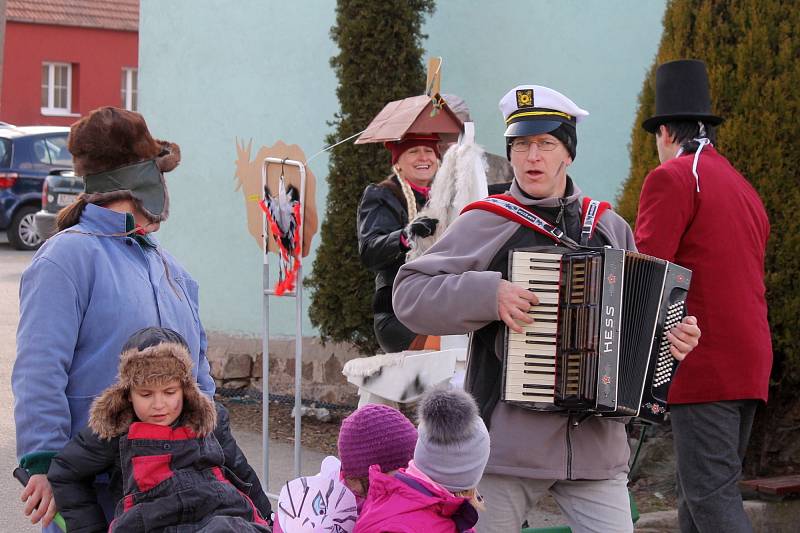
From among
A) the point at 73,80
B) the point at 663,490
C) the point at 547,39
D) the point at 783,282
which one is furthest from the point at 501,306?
the point at 73,80

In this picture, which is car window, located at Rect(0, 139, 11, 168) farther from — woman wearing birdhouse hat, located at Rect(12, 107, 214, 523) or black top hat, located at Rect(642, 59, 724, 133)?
woman wearing birdhouse hat, located at Rect(12, 107, 214, 523)

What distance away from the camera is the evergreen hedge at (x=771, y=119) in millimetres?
6031

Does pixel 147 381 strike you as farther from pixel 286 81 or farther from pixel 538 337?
pixel 286 81

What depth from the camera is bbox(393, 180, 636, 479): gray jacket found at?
358 cm

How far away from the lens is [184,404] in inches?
140

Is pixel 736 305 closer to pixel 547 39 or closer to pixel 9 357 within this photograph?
pixel 547 39

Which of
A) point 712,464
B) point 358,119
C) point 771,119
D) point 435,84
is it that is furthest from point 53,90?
point 712,464

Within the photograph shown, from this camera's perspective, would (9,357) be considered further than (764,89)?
Yes

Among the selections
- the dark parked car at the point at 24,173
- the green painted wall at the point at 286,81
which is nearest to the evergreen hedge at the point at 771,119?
the green painted wall at the point at 286,81

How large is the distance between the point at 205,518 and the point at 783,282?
3706 mm

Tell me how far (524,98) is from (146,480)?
169 centimetres

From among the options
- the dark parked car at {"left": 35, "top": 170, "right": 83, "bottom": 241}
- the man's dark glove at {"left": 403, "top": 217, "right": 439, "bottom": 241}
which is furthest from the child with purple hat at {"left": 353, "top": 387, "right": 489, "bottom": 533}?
the dark parked car at {"left": 35, "top": 170, "right": 83, "bottom": 241}

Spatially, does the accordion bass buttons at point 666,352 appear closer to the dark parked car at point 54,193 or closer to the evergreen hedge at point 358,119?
the evergreen hedge at point 358,119

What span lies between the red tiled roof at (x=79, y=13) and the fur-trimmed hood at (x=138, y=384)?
1221 inches
